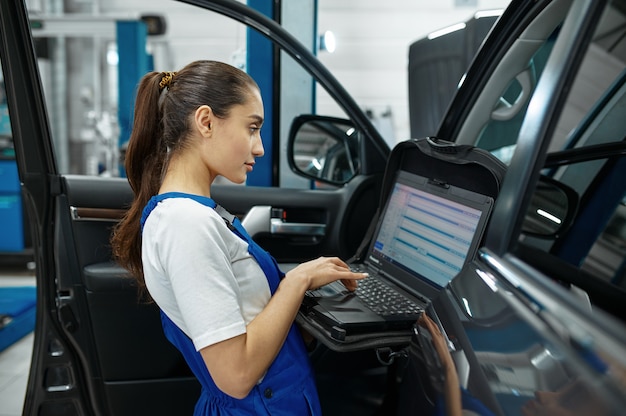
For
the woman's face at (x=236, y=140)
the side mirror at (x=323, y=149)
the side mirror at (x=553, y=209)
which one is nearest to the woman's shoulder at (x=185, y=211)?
the woman's face at (x=236, y=140)

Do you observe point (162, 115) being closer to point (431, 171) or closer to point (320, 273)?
point (320, 273)

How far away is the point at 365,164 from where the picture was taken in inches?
84.3

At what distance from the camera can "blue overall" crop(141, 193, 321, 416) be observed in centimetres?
118

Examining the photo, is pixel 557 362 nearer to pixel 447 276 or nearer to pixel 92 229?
pixel 447 276

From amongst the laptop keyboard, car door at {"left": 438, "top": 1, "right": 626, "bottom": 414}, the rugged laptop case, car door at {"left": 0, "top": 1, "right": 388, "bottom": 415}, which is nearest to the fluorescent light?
car door at {"left": 0, "top": 1, "right": 388, "bottom": 415}

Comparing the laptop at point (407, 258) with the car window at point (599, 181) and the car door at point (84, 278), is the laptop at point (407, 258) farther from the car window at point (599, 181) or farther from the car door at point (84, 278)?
the car door at point (84, 278)

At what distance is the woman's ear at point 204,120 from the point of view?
1.16m

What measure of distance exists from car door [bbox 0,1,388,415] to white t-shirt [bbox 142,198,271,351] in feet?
2.55

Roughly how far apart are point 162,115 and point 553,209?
1.03 meters

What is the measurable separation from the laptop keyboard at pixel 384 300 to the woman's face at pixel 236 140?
1.40 ft

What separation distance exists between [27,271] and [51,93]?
2903 millimetres

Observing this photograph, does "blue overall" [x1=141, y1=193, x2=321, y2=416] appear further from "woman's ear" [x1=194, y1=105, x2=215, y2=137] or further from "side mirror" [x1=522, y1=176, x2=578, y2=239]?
"side mirror" [x1=522, y1=176, x2=578, y2=239]

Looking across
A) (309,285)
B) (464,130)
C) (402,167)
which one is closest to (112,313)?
(309,285)

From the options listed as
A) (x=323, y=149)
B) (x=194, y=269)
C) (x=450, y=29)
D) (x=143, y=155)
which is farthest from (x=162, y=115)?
(x=450, y=29)
